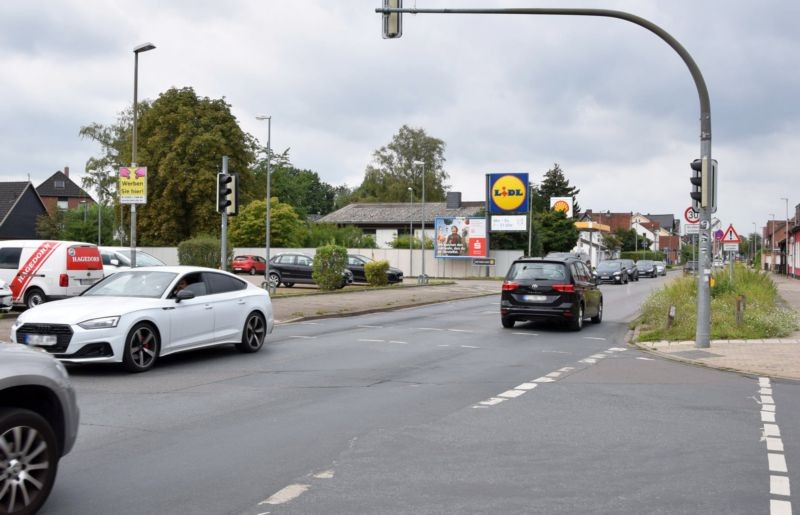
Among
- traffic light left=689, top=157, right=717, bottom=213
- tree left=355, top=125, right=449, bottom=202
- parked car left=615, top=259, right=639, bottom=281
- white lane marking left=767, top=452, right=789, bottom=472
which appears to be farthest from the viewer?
tree left=355, top=125, right=449, bottom=202

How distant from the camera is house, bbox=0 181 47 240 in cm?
7325

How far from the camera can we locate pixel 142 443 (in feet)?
22.8

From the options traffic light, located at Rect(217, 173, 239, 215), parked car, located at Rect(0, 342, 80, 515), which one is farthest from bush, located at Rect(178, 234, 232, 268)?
parked car, located at Rect(0, 342, 80, 515)

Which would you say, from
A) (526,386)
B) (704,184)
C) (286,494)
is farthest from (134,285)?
(704,184)

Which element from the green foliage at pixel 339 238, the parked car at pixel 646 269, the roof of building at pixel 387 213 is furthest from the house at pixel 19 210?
the parked car at pixel 646 269

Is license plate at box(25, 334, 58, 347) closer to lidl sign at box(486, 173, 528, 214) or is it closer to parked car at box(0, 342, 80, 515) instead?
parked car at box(0, 342, 80, 515)

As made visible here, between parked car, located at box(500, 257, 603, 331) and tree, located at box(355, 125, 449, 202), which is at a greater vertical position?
tree, located at box(355, 125, 449, 202)

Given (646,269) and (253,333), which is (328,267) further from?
(646,269)

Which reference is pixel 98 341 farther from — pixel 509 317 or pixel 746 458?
pixel 509 317

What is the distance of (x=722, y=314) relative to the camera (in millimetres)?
18234

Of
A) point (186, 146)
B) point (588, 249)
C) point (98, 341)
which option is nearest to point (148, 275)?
point (98, 341)

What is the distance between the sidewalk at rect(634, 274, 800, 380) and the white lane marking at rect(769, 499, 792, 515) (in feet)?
22.3

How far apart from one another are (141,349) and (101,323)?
71 centimetres

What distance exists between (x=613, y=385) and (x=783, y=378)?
108 inches
